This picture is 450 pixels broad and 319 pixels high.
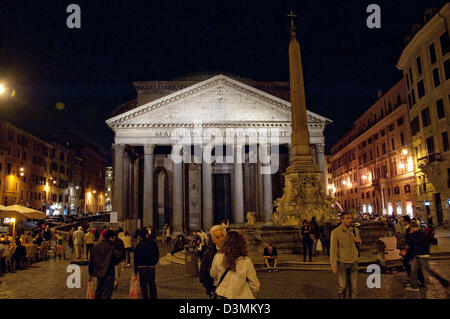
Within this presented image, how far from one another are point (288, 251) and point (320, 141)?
62.4 ft

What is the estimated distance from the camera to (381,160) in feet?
138

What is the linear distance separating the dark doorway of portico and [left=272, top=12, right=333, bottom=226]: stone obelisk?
21.6 meters

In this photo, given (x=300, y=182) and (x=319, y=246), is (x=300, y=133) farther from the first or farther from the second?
(x=319, y=246)

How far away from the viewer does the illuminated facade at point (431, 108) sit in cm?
2491

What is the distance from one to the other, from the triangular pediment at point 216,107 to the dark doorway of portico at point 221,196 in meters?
8.85

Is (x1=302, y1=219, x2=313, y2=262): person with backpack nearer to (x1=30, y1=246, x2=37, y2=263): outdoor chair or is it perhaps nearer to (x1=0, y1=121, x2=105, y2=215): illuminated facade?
(x1=30, y1=246, x2=37, y2=263): outdoor chair

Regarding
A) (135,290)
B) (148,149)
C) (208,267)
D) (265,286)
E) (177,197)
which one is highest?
(148,149)

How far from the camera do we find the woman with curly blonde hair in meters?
3.78

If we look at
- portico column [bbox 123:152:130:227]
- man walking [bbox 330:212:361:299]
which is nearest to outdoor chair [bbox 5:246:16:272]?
man walking [bbox 330:212:361:299]

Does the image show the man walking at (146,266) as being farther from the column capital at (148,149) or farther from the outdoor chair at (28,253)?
the column capital at (148,149)

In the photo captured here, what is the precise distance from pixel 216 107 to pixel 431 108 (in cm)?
1678
